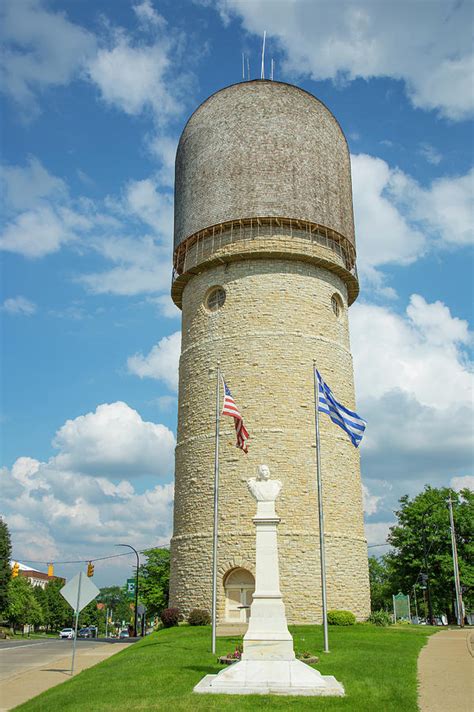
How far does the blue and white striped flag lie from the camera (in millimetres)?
19234

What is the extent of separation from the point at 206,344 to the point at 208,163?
8.96m

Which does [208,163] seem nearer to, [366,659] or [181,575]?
[181,575]

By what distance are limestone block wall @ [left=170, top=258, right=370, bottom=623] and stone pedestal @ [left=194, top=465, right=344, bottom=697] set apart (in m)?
12.3

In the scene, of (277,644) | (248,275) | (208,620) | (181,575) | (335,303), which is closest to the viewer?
(277,644)

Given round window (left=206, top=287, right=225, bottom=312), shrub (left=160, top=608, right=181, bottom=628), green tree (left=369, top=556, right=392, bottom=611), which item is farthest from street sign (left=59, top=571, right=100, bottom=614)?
green tree (left=369, top=556, right=392, bottom=611)

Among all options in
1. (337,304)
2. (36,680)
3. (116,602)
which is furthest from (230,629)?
(116,602)

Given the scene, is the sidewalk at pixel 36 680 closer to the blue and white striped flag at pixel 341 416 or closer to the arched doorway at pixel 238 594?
the arched doorway at pixel 238 594

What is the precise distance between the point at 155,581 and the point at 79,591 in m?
40.1

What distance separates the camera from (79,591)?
55.9 feet

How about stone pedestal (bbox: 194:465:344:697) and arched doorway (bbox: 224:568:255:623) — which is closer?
stone pedestal (bbox: 194:465:344:697)

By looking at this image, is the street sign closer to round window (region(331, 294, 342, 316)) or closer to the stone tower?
the stone tower

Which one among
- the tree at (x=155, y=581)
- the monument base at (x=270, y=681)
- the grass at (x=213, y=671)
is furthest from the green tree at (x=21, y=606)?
the monument base at (x=270, y=681)

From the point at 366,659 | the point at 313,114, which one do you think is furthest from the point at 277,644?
the point at 313,114

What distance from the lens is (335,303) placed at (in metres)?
30.9
